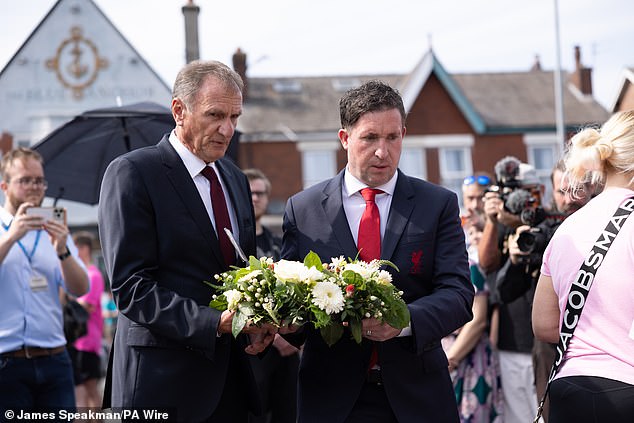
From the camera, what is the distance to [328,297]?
3658 millimetres

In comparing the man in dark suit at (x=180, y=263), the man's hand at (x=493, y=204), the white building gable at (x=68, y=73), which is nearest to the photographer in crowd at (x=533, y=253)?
the man's hand at (x=493, y=204)

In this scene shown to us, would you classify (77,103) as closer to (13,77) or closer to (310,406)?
(13,77)

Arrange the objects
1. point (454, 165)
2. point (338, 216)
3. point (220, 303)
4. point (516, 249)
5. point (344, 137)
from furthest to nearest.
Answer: point (454, 165)
point (516, 249)
point (344, 137)
point (338, 216)
point (220, 303)

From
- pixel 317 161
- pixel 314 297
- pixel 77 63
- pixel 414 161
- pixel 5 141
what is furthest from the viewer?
pixel 414 161

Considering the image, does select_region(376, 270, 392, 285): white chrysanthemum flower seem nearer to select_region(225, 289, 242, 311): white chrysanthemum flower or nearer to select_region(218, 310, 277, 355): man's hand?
select_region(218, 310, 277, 355): man's hand

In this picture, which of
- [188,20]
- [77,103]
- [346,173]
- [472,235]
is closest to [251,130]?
[77,103]

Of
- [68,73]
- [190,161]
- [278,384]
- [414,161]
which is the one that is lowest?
[278,384]

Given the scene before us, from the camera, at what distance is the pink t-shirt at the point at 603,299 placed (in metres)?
3.70

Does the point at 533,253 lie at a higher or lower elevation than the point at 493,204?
lower

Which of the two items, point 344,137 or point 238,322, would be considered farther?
point 344,137

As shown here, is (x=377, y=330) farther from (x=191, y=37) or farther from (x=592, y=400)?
(x=191, y=37)

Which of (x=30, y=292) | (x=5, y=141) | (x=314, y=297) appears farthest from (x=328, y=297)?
(x=5, y=141)

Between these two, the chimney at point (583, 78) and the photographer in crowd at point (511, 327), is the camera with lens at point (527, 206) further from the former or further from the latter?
the chimney at point (583, 78)

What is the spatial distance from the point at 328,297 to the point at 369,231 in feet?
2.41
